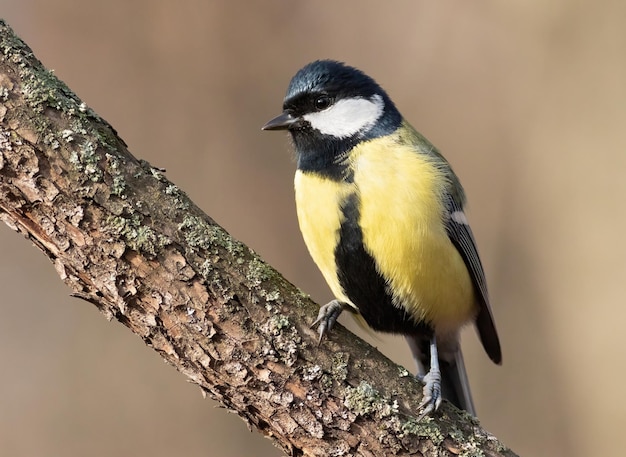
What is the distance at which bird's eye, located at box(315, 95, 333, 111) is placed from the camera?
2.42 metres

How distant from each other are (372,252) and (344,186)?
0.22m

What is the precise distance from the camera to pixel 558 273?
3836 millimetres

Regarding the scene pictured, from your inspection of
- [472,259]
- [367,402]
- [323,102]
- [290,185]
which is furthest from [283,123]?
[290,185]

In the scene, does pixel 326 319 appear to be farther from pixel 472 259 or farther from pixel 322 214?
pixel 472 259

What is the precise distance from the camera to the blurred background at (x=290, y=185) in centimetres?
358

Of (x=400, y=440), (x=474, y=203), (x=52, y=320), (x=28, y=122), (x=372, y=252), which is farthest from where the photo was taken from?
(x=474, y=203)

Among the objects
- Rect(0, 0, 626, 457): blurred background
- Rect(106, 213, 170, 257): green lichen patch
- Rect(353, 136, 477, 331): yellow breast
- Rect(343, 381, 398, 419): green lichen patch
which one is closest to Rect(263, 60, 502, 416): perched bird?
Rect(353, 136, 477, 331): yellow breast

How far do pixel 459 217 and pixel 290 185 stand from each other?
160 centimetres

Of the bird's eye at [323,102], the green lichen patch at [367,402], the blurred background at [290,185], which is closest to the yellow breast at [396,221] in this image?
the bird's eye at [323,102]

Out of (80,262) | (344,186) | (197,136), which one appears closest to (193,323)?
(80,262)

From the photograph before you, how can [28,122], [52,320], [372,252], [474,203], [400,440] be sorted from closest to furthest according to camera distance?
[28,122]
[400,440]
[372,252]
[52,320]
[474,203]

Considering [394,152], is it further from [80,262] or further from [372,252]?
[80,262]

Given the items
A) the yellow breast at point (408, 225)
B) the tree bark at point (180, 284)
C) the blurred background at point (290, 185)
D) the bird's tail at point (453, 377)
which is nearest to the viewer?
the tree bark at point (180, 284)

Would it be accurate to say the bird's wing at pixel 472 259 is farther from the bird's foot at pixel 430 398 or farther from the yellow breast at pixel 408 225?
the bird's foot at pixel 430 398
